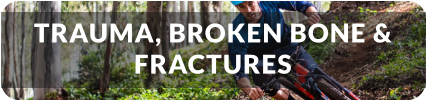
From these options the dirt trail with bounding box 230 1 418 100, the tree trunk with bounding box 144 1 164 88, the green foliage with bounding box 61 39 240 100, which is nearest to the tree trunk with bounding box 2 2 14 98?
the green foliage with bounding box 61 39 240 100

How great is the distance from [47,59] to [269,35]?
7.48 meters

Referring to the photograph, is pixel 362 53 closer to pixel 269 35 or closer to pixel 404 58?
pixel 404 58

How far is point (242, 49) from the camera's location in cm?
424

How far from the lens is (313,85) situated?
3.82 metres

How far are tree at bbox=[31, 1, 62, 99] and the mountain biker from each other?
7.06 metres

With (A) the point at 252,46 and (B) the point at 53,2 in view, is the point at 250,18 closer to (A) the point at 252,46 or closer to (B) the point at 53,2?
(A) the point at 252,46

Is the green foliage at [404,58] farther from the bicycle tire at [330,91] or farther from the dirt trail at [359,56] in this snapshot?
the bicycle tire at [330,91]

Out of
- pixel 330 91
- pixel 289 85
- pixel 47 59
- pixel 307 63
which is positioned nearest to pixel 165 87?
pixel 47 59

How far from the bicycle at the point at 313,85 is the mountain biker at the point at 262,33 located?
0.10m

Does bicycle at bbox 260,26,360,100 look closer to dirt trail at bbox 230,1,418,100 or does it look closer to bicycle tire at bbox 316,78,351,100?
bicycle tire at bbox 316,78,351,100

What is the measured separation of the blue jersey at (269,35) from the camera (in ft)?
14.0

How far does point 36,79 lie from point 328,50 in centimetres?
712

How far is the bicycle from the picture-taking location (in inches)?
146

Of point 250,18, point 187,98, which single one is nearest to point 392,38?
point 187,98
